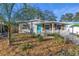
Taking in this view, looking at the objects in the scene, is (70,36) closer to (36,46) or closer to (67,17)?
(67,17)

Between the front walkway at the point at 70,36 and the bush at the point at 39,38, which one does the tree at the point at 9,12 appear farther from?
the front walkway at the point at 70,36

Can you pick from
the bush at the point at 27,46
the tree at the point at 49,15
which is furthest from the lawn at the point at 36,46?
the tree at the point at 49,15

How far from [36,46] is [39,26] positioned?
188mm

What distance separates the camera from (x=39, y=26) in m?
2.60

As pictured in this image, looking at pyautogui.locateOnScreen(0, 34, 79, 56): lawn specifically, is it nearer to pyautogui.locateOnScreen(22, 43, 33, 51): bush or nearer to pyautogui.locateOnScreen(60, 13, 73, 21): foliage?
pyautogui.locateOnScreen(22, 43, 33, 51): bush

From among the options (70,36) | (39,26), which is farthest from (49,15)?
(70,36)

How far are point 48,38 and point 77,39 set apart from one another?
27 cm

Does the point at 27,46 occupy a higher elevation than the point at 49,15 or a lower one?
lower

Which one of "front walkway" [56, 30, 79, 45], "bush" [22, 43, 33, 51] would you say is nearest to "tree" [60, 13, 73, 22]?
"front walkway" [56, 30, 79, 45]

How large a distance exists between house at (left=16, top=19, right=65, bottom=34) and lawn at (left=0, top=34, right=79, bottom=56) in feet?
0.18

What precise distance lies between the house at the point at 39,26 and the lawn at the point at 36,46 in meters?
0.06

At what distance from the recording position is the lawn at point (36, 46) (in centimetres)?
259

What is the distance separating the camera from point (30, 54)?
2.59m

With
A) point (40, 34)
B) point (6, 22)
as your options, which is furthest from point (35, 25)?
point (6, 22)
